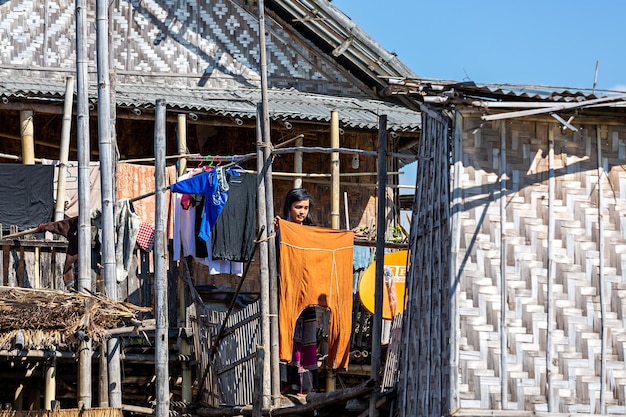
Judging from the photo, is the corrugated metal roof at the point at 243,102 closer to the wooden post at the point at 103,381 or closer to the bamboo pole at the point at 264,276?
the bamboo pole at the point at 264,276

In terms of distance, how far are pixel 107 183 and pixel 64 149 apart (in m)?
2.89

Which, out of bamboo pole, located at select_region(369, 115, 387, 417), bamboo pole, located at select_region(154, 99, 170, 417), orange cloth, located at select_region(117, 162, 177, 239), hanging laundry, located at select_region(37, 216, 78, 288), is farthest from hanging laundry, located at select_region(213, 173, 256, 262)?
bamboo pole, located at select_region(369, 115, 387, 417)

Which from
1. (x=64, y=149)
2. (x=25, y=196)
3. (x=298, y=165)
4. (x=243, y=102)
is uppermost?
(x=243, y=102)

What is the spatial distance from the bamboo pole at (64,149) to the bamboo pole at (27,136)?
0.51 metres

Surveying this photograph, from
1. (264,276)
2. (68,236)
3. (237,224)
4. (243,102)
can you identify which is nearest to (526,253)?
(264,276)

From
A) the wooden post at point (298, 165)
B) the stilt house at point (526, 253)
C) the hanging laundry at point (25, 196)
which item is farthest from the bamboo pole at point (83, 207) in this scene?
the stilt house at point (526, 253)

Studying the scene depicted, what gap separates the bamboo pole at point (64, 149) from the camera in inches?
598

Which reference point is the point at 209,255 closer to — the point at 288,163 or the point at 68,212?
the point at 68,212

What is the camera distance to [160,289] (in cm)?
1230

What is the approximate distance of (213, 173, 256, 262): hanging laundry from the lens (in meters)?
14.4

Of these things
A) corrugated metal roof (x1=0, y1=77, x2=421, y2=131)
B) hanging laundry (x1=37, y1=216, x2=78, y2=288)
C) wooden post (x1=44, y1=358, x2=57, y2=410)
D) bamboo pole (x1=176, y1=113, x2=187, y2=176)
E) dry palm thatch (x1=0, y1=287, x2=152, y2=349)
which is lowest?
wooden post (x1=44, y1=358, x2=57, y2=410)

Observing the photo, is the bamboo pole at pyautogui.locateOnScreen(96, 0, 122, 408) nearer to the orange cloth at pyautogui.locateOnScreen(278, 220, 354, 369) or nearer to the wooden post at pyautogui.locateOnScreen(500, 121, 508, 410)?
the orange cloth at pyautogui.locateOnScreen(278, 220, 354, 369)

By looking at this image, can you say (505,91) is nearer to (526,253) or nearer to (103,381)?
(526,253)

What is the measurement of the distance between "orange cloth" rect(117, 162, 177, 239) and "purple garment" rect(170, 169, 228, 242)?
4.30ft
